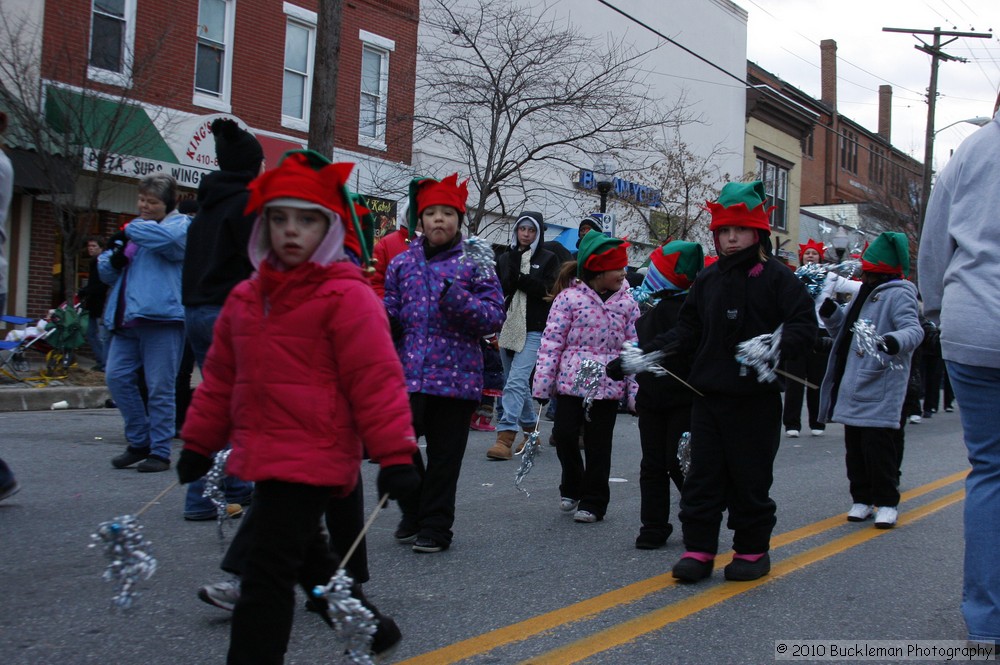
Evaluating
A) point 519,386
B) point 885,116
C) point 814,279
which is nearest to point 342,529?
point 814,279

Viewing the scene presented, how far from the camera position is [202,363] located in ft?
17.9

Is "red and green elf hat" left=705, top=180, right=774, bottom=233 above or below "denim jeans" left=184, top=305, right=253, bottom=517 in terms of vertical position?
above

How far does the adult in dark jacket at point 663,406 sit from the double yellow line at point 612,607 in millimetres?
426

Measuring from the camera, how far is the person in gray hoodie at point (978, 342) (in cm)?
367

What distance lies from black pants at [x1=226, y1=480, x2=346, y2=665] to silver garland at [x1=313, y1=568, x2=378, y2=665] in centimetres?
13

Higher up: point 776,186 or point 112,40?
point 776,186

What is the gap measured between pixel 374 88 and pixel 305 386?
17164mm

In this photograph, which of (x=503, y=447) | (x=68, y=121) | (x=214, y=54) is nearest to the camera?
(x=503, y=447)

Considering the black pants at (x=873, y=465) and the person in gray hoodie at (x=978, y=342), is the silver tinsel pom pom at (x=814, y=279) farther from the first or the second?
the person in gray hoodie at (x=978, y=342)

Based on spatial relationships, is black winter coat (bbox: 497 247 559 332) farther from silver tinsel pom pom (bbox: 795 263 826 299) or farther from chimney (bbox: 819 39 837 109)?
chimney (bbox: 819 39 837 109)

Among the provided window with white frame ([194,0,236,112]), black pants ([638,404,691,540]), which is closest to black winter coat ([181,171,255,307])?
black pants ([638,404,691,540])

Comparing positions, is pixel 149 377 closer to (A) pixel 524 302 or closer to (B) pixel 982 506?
(A) pixel 524 302

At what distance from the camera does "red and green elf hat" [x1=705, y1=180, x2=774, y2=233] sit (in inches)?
190

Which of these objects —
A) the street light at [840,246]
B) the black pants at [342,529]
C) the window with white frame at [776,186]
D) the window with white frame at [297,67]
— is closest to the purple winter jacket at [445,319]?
the black pants at [342,529]
